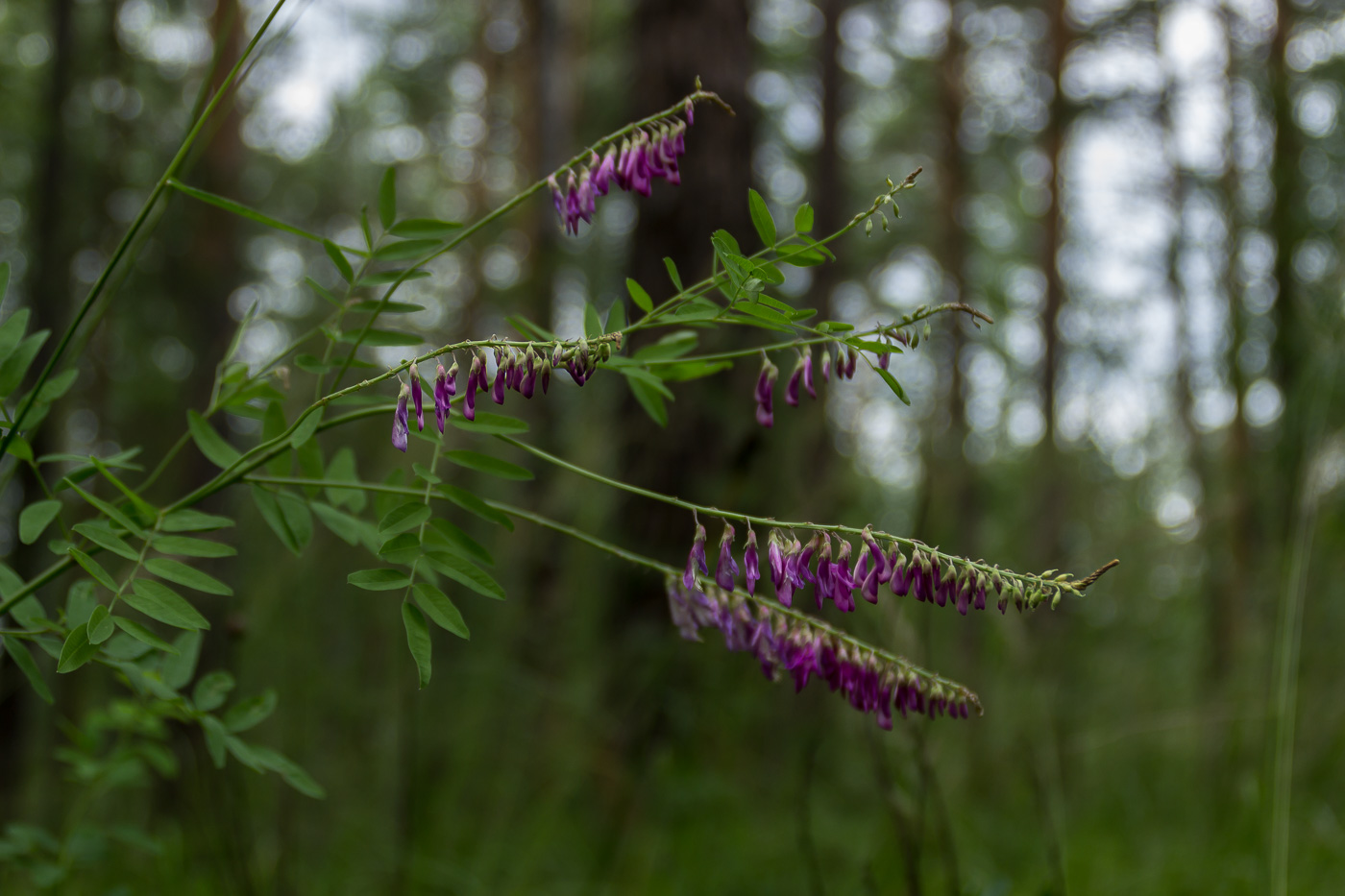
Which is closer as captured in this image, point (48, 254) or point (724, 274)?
point (724, 274)

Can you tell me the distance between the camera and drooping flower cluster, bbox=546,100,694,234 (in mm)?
1249

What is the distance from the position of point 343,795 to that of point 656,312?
9.19 ft

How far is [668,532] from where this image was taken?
4332 mm

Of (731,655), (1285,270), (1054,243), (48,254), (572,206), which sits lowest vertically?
(731,655)

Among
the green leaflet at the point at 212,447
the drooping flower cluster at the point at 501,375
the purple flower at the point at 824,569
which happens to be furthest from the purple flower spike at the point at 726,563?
the green leaflet at the point at 212,447

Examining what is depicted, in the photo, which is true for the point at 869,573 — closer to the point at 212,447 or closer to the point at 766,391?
the point at 766,391

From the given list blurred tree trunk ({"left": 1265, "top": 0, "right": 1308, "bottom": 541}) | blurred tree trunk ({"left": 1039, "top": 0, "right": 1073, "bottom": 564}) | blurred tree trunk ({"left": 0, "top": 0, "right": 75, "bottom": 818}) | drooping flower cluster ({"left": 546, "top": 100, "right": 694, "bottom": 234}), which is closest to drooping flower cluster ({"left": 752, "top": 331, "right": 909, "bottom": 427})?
drooping flower cluster ({"left": 546, "top": 100, "right": 694, "bottom": 234})

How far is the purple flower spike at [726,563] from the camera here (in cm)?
111

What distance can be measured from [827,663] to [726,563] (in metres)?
0.21

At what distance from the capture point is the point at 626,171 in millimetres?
1249

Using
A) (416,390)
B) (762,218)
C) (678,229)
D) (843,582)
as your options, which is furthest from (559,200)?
(678,229)

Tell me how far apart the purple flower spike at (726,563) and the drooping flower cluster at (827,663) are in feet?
0.06

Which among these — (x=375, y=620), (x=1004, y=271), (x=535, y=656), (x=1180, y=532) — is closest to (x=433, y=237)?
(x=375, y=620)

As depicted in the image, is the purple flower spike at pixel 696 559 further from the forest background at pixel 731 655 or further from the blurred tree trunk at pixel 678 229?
the blurred tree trunk at pixel 678 229
